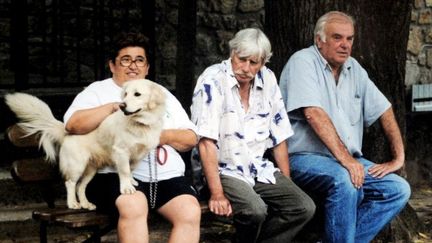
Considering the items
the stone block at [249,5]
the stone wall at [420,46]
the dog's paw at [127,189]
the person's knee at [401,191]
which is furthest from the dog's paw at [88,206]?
the stone wall at [420,46]

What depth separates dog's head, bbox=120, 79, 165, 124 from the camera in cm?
553

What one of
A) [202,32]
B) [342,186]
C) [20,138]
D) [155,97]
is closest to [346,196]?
[342,186]

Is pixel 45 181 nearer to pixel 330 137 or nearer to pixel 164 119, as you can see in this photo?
pixel 164 119

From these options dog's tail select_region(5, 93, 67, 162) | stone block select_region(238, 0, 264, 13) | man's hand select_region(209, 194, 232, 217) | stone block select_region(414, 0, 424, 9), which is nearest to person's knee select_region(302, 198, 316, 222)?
man's hand select_region(209, 194, 232, 217)

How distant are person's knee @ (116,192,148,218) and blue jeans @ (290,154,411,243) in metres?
1.25

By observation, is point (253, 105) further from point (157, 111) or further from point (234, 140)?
point (157, 111)

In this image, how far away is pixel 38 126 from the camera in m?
5.88

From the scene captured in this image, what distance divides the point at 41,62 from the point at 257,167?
3.89 meters

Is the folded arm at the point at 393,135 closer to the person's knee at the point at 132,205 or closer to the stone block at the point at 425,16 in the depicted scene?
the person's knee at the point at 132,205

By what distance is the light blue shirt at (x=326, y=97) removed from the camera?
653cm

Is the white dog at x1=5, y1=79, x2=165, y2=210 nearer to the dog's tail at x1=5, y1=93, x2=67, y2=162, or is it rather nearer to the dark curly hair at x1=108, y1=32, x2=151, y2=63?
the dog's tail at x1=5, y1=93, x2=67, y2=162

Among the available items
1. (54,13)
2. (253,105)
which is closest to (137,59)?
(253,105)

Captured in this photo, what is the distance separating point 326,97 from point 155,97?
4.53 feet

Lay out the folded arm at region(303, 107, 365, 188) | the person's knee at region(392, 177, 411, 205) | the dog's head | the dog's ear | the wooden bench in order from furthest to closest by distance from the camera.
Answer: the person's knee at region(392, 177, 411, 205) < the folded arm at region(303, 107, 365, 188) < the wooden bench < the dog's ear < the dog's head
